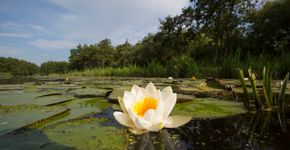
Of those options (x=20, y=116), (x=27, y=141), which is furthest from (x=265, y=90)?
(x=20, y=116)

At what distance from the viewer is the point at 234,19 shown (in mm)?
17703

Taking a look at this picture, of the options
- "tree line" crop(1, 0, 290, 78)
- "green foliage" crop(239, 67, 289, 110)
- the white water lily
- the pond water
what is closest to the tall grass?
"tree line" crop(1, 0, 290, 78)

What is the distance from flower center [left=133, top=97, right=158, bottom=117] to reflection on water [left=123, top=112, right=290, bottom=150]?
12.3 inches

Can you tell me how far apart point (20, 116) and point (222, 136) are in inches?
59.1

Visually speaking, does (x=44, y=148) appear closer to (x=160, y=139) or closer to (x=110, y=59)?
(x=160, y=139)

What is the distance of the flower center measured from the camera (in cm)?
A: 96

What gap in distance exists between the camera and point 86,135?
1315 mm

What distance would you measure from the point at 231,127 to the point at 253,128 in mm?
149

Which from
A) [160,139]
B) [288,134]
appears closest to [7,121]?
[160,139]

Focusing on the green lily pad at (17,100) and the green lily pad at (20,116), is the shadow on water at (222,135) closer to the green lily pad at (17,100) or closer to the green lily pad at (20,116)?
the green lily pad at (20,116)

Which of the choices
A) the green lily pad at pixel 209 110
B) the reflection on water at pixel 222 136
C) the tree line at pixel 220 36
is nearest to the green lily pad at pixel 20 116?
the reflection on water at pixel 222 136

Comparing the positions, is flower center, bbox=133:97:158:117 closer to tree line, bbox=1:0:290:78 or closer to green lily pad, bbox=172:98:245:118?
green lily pad, bbox=172:98:245:118

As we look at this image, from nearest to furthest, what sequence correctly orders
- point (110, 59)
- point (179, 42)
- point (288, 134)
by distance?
point (288, 134)
point (179, 42)
point (110, 59)

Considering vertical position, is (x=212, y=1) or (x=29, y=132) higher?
(x=212, y=1)
